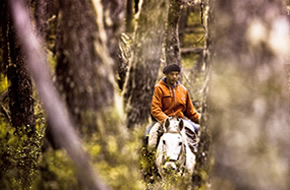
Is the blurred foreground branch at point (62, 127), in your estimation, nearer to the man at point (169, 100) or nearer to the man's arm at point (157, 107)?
the man at point (169, 100)

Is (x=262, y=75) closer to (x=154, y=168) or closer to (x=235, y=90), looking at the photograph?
(x=235, y=90)

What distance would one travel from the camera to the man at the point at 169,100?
7.53 metres

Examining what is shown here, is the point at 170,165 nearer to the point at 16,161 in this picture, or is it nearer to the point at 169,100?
the point at 169,100

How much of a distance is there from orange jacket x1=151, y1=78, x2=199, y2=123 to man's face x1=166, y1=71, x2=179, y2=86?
116mm

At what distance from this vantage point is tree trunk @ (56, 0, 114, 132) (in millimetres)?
3564

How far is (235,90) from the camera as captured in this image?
362 cm

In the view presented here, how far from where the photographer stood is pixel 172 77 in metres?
7.61

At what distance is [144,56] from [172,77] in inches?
127

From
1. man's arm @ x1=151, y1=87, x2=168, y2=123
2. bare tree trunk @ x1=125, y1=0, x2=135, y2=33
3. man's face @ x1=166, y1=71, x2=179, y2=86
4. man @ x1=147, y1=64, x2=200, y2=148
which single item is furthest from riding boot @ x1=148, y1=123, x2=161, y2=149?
bare tree trunk @ x1=125, y1=0, x2=135, y2=33

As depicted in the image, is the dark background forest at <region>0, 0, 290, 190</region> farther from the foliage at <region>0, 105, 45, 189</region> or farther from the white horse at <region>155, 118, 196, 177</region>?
the white horse at <region>155, 118, 196, 177</region>

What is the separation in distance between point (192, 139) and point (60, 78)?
394 cm

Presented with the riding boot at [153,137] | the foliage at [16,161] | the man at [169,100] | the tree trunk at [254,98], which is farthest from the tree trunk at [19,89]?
the tree trunk at [254,98]

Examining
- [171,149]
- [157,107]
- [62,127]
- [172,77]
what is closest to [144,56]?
[62,127]

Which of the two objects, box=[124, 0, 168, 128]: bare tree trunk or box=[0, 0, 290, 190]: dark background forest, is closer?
box=[0, 0, 290, 190]: dark background forest
